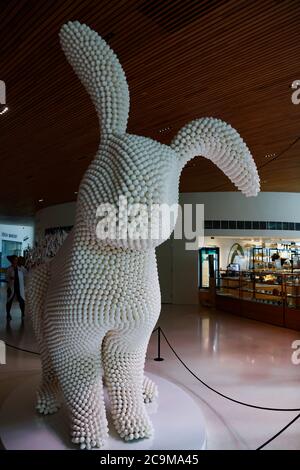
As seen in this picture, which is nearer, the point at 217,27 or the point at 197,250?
the point at 217,27

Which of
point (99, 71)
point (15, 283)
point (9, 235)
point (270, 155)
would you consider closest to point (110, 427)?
point (99, 71)

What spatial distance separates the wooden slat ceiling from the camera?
3.47 m

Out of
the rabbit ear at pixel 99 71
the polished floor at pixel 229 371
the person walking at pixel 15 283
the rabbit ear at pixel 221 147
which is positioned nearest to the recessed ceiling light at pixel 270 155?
the polished floor at pixel 229 371

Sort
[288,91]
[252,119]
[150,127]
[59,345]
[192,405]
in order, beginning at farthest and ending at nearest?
1. [150,127]
2. [252,119]
3. [288,91]
4. [192,405]
5. [59,345]

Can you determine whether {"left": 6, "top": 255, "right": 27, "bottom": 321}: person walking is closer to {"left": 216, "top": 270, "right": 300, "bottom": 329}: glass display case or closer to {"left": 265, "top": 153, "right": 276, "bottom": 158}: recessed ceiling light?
{"left": 216, "top": 270, "right": 300, "bottom": 329}: glass display case

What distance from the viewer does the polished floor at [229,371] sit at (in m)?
2.99

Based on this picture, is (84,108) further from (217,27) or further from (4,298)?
(4,298)

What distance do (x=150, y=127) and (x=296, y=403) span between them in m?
4.66

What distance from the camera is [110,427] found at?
9.05 feet

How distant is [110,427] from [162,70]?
12.5 ft

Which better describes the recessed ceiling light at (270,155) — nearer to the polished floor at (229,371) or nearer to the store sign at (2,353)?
the polished floor at (229,371)
